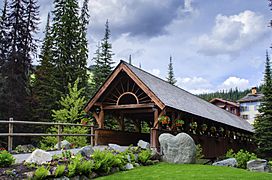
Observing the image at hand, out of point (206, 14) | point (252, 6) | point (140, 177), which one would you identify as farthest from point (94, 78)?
point (140, 177)

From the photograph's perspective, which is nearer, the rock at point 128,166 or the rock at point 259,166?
the rock at point 128,166

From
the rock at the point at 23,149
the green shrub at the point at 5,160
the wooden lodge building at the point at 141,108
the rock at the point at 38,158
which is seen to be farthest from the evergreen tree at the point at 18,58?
the green shrub at the point at 5,160

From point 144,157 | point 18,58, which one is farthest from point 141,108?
point 18,58

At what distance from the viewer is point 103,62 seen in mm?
29438

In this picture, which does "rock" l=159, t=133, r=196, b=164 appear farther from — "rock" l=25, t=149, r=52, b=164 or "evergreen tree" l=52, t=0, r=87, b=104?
"evergreen tree" l=52, t=0, r=87, b=104

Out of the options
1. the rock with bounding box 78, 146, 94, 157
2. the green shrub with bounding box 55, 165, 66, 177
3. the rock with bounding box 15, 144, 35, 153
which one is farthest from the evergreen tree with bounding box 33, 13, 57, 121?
the green shrub with bounding box 55, 165, 66, 177

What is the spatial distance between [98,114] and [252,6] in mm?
8647

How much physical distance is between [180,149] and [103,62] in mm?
18798

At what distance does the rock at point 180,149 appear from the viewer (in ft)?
Answer: 38.5

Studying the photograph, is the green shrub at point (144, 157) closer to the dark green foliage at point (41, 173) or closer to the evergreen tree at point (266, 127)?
the dark green foliage at point (41, 173)

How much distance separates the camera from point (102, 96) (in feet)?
49.8

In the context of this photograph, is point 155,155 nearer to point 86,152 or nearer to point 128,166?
point 128,166

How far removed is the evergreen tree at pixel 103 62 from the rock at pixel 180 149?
16.9m

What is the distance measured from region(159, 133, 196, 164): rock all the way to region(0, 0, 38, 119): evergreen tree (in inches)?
558
